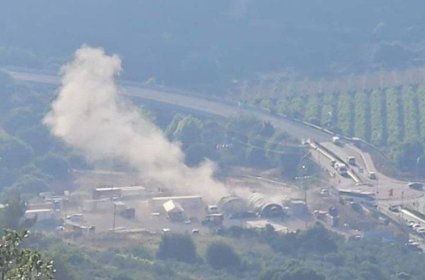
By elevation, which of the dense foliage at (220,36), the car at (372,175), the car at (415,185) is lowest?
the car at (415,185)

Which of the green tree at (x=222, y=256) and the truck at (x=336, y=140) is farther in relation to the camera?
the truck at (x=336, y=140)

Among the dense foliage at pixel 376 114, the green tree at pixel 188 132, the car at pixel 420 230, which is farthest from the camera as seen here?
the green tree at pixel 188 132

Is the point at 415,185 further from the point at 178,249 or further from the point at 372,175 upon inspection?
the point at 178,249

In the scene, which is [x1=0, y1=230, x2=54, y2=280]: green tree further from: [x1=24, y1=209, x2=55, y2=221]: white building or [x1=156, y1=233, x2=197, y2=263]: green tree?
[x1=24, y1=209, x2=55, y2=221]: white building

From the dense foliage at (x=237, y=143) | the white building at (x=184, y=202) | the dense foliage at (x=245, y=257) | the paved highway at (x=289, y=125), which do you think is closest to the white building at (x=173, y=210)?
the white building at (x=184, y=202)

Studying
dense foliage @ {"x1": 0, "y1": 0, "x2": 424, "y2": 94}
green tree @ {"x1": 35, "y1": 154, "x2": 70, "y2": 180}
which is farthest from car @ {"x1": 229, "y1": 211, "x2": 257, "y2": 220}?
dense foliage @ {"x1": 0, "y1": 0, "x2": 424, "y2": 94}

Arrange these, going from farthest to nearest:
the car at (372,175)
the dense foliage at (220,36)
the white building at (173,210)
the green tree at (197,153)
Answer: the dense foliage at (220,36) → the green tree at (197,153) → the car at (372,175) → the white building at (173,210)

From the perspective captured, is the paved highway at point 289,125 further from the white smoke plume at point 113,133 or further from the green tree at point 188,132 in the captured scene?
the green tree at point 188,132

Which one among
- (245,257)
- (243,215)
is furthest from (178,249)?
(243,215)
